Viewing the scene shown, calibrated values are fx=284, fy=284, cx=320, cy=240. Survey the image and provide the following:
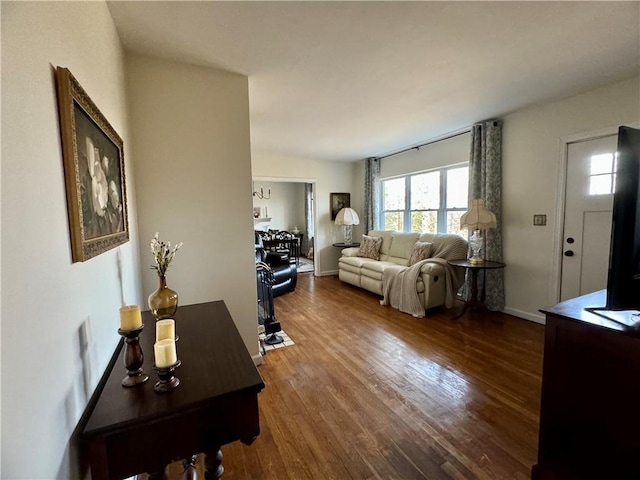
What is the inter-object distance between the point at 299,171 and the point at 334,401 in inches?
170

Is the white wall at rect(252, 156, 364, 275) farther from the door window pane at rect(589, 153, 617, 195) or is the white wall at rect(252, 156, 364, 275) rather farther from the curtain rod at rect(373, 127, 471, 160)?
the door window pane at rect(589, 153, 617, 195)

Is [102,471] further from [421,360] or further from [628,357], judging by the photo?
[421,360]

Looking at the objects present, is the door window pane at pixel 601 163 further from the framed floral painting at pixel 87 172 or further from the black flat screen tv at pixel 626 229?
the framed floral painting at pixel 87 172

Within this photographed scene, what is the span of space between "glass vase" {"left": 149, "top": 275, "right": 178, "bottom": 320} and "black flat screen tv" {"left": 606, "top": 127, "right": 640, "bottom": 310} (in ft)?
6.27

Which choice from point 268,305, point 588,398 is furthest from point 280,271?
point 588,398

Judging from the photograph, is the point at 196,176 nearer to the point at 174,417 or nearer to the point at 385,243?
the point at 174,417

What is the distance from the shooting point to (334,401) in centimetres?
197

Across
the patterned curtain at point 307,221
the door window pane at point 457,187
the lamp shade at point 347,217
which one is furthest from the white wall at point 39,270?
the patterned curtain at point 307,221

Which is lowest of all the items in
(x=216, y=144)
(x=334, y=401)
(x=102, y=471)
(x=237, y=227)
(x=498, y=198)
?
(x=334, y=401)

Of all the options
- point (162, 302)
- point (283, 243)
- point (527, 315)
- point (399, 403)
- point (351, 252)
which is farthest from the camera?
point (283, 243)

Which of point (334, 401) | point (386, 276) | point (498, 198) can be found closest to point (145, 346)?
point (334, 401)

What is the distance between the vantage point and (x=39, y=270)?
68cm

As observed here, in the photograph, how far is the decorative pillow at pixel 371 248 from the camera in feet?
16.4

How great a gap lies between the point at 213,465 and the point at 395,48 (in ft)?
8.10
